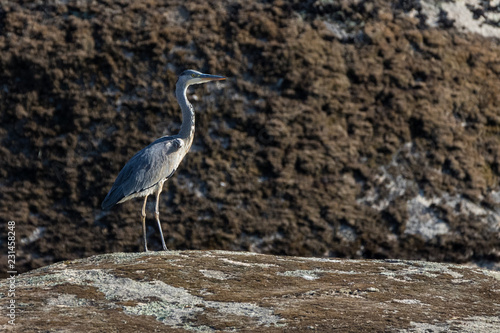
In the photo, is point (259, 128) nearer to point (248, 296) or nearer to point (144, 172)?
point (144, 172)

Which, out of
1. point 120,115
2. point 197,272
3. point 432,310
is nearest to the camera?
point 432,310

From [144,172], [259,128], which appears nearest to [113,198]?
[144,172]

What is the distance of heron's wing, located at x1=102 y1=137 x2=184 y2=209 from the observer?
41.4 feet

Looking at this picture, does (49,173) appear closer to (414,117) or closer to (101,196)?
(101,196)

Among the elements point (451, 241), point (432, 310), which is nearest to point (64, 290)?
point (432, 310)

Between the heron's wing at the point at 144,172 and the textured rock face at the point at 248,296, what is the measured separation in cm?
162

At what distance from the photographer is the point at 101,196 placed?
746 inches

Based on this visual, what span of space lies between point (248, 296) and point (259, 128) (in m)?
11.9

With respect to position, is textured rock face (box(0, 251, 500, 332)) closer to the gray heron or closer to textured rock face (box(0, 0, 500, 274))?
the gray heron

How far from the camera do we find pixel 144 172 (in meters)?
12.7

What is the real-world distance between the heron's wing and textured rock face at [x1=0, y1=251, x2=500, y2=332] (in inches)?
64.0

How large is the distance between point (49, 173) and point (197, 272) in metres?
10.9

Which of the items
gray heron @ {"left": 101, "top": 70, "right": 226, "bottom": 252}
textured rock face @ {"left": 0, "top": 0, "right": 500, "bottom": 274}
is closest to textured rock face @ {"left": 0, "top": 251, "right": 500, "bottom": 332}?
gray heron @ {"left": 101, "top": 70, "right": 226, "bottom": 252}

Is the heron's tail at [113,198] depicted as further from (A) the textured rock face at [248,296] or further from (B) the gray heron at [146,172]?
(A) the textured rock face at [248,296]
